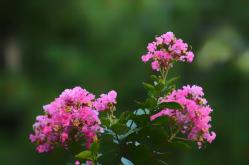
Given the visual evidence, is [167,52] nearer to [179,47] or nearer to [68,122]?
[179,47]

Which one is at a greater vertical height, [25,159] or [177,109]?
[25,159]

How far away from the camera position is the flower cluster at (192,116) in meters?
1.33

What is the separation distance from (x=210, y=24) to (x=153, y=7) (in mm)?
723

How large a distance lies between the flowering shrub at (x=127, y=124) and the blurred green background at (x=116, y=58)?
9.09 ft

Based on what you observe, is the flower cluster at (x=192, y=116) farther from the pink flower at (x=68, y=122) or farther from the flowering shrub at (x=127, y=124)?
the pink flower at (x=68, y=122)

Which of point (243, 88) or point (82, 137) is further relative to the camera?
point (243, 88)

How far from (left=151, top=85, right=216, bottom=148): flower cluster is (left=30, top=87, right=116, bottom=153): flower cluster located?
11cm

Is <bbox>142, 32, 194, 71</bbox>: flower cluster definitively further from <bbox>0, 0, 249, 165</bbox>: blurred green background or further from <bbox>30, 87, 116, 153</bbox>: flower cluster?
<bbox>0, 0, 249, 165</bbox>: blurred green background

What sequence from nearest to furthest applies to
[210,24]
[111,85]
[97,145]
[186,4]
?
[97,145] → [111,85] → [186,4] → [210,24]

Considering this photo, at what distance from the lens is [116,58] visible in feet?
14.3

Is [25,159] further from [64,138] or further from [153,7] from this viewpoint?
[64,138]

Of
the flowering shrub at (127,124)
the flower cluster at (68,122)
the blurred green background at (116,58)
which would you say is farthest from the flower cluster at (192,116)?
the blurred green background at (116,58)

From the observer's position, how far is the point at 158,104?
1.34 meters

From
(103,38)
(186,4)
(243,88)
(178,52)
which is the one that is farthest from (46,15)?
(178,52)
